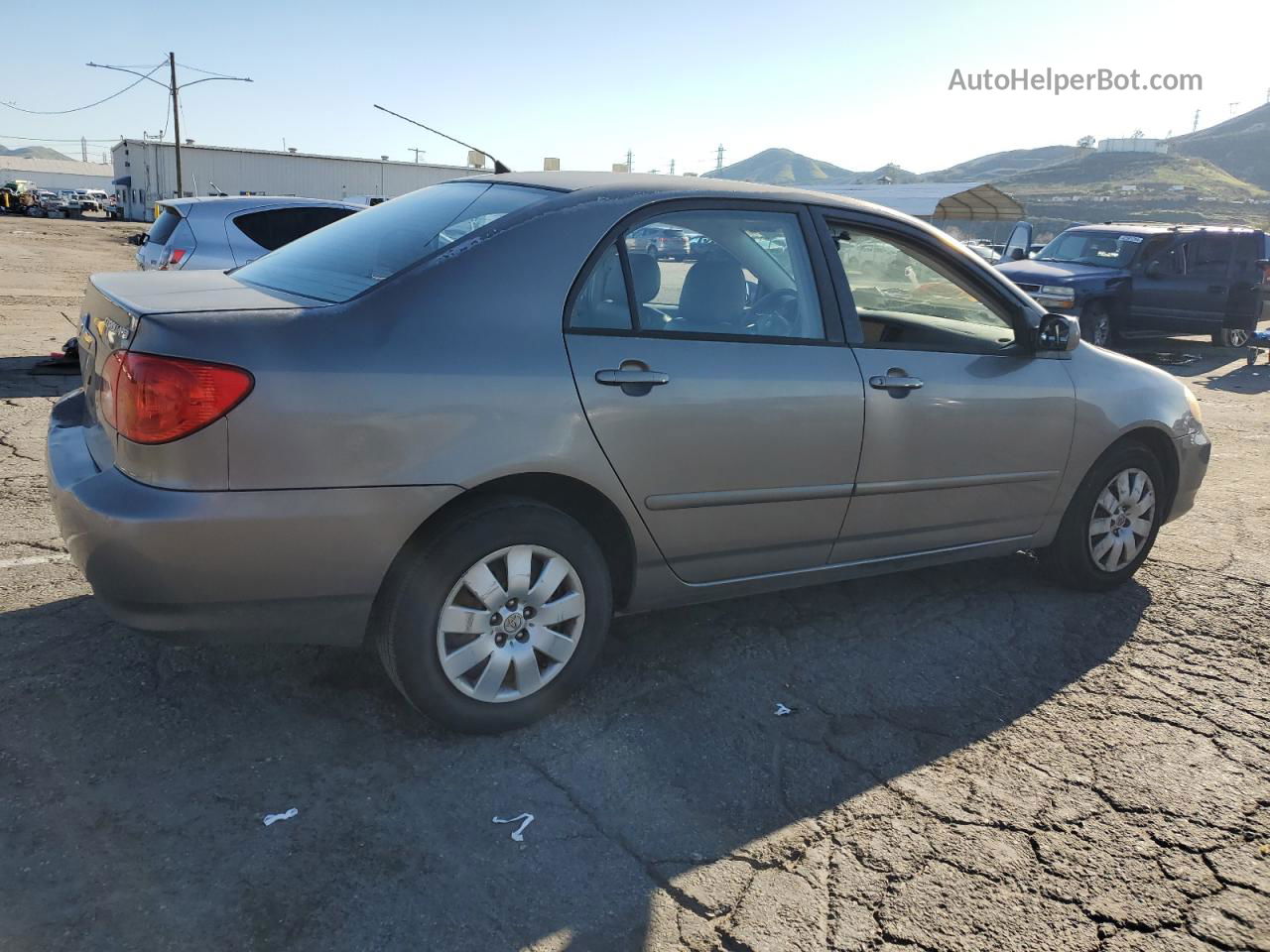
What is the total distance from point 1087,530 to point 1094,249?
1187 cm

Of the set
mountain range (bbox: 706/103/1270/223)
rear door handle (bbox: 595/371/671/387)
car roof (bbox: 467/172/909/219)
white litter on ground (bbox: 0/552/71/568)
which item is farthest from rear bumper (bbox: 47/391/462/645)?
mountain range (bbox: 706/103/1270/223)

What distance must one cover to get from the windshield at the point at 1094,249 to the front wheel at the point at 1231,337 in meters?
2.40

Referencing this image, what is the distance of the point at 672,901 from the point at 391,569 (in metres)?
1.18

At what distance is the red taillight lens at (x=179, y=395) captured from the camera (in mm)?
2537

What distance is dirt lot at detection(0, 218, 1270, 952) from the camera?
2.34 m

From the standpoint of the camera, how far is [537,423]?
289cm

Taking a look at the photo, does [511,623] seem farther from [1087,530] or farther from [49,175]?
[49,175]

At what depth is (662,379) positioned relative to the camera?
3.12 meters

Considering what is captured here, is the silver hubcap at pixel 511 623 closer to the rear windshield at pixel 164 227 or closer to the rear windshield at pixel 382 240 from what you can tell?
the rear windshield at pixel 382 240

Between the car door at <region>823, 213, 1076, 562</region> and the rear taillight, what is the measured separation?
6.53 m

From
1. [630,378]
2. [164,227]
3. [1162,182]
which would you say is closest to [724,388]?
[630,378]

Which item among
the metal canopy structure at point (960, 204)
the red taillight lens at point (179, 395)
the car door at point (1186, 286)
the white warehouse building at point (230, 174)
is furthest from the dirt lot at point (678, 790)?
the white warehouse building at point (230, 174)

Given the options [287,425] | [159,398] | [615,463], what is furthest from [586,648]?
[159,398]

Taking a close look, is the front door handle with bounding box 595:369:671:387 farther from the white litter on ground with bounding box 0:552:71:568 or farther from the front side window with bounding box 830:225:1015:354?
the white litter on ground with bounding box 0:552:71:568
